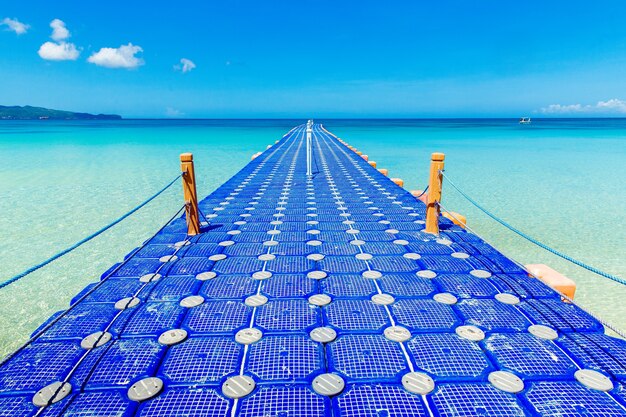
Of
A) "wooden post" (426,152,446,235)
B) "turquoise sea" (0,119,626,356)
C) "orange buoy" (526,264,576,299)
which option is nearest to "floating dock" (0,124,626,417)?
"orange buoy" (526,264,576,299)

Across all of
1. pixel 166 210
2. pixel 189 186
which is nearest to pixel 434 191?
pixel 189 186

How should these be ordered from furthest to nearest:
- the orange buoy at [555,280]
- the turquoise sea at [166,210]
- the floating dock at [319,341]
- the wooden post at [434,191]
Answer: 1. the turquoise sea at [166,210]
2. the wooden post at [434,191]
3. the orange buoy at [555,280]
4. the floating dock at [319,341]

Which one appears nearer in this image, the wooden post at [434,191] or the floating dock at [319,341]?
the floating dock at [319,341]

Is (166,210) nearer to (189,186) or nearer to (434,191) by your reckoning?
(189,186)

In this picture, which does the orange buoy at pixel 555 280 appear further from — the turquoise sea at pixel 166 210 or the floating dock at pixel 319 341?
the turquoise sea at pixel 166 210

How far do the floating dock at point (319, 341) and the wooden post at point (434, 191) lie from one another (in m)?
0.46

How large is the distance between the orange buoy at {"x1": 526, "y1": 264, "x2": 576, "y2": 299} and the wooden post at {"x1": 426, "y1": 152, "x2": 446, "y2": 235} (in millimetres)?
1411

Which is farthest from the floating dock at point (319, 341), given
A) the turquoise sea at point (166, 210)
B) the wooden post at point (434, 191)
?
the turquoise sea at point (166, 210)

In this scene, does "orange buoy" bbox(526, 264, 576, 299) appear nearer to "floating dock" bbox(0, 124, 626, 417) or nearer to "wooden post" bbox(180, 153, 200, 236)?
"floating dock" bbox(0, 124, 626, 417)

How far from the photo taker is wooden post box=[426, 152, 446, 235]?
16.2 ft

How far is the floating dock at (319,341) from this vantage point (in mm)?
2244

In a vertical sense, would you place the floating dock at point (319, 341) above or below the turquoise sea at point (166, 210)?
above

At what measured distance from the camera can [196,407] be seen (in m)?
2.21

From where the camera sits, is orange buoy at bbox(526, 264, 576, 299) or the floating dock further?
orange buoy at bbox(526, 264, 576, 299)
